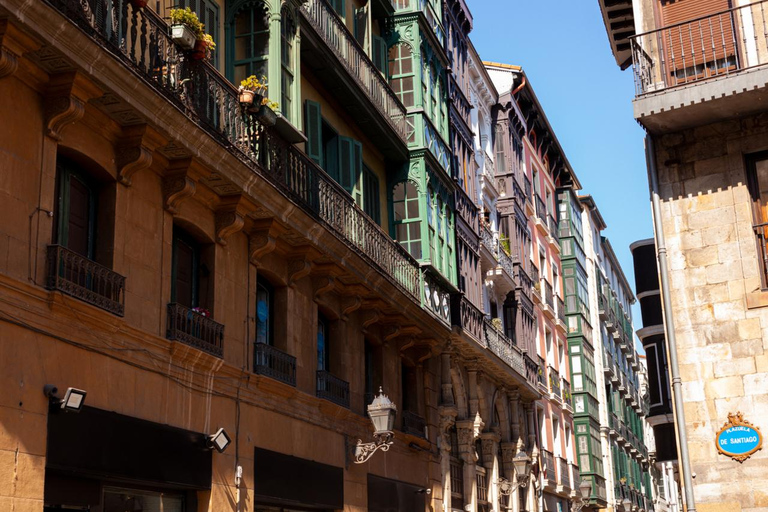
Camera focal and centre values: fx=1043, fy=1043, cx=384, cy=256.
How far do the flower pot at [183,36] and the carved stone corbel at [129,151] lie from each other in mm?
1502

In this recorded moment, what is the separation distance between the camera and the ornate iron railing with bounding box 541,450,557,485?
35.9 metres

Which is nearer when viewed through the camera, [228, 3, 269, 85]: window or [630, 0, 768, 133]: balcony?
[630, 0, 768, 133]: balcony

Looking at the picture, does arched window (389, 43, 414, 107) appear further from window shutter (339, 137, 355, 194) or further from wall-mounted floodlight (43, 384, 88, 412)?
wall-mounted floodlight (43, 384, 88, 412)

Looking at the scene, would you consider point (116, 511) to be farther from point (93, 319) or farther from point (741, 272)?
point (741, 272)

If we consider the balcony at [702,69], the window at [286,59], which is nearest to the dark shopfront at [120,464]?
the window at [286,59]

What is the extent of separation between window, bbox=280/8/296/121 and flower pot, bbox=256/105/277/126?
0.87 m

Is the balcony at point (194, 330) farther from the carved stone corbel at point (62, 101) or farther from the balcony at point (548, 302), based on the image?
the balcony at point (548, 302)

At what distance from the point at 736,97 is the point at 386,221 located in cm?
1002

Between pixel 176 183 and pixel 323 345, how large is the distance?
6.17 m

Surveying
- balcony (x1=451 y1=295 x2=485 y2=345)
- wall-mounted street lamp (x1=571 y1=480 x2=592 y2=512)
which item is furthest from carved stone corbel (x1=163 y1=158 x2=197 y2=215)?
wall-mounted street lamp (x1=571 y1=480 x2=592 y2=512)

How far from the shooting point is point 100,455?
11586mm

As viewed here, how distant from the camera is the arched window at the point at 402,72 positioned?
24578 mm

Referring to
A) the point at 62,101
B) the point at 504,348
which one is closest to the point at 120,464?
the point at 62,101

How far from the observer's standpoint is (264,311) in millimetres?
17016
